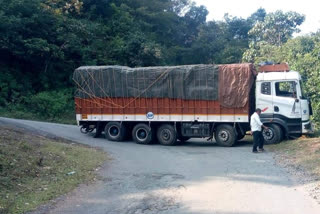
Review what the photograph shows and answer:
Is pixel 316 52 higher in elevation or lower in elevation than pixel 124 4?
lower

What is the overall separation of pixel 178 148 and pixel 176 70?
10.8 ft

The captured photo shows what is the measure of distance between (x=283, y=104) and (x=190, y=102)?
146 inches

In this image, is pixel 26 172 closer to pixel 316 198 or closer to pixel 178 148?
pixel 316 198

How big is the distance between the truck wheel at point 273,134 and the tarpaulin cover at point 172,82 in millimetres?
1497

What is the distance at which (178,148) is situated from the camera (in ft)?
55.0

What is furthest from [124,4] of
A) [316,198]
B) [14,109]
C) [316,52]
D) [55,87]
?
[316,198]

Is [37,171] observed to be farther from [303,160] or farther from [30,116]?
[30,116]

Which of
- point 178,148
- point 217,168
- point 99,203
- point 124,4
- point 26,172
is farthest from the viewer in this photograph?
point 124,4

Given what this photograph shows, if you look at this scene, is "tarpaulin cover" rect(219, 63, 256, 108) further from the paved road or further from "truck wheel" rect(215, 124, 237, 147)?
the paved road

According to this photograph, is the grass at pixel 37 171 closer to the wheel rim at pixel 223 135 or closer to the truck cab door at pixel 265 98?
the wheel rim at pixel 223 135

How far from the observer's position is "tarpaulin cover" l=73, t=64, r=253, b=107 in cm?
1636

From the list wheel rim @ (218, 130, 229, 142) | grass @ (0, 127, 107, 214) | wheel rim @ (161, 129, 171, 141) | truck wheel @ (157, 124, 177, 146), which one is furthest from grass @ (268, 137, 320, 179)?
grass @ (0, 127, 107, 214)

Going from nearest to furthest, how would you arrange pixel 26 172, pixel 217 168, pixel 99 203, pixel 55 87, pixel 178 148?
pixel 99 203, pixel 26 172, pixel 217 168, pixel 178 148, pixel 55 87

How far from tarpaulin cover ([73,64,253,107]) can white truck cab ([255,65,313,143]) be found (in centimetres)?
74
